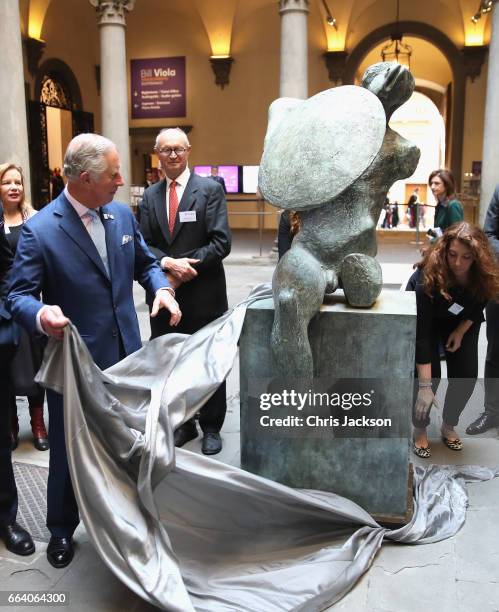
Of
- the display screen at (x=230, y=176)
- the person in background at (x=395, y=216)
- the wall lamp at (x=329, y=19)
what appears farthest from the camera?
the person in background at (x=395, y=216)

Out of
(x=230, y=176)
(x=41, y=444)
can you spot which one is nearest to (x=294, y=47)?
(x=230, y=176)

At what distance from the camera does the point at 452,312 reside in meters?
4.10

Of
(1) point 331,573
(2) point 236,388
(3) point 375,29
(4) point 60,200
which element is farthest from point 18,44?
(3) point 375,29

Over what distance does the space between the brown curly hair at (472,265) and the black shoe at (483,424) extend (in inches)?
38.4

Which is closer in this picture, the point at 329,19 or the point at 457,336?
the point at 457,336

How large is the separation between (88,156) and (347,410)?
1635 millimetres

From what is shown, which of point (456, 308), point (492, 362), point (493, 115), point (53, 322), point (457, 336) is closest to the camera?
point (53, 322)

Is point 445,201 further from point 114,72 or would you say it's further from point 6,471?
point 114,72

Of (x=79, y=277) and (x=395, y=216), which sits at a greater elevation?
(x=79, y=277)

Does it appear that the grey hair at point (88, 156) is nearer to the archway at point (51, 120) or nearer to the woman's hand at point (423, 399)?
the woman's hand at point (423, 399)

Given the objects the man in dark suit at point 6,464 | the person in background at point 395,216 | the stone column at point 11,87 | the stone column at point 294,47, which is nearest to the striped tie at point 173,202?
the man in dark suit at point 6,464

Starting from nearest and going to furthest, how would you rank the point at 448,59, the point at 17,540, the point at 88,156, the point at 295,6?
the point at 88,156 < the point at 17,540 < the point at 295,6 < the point at 448,59

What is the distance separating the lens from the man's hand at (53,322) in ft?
8.30

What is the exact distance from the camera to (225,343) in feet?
10.3
